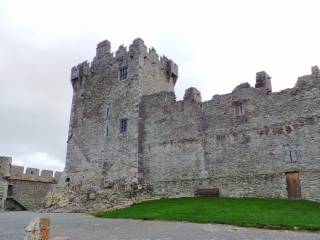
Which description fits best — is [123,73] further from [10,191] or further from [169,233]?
[169,233]

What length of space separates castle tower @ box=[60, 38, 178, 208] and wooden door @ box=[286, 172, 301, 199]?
1002 cm

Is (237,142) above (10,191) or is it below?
above

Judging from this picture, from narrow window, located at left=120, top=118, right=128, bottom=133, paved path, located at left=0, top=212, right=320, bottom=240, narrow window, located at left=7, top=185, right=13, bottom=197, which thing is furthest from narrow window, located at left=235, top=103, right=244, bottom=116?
narrow window, located at left=7, top=185, right=13, bottom=197

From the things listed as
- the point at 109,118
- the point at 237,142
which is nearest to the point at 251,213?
the point at 237,142

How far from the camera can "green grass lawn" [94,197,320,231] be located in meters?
12.4

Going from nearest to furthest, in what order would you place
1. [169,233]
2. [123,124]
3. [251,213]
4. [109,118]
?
[169,233] → [251,213] → [123,124] → [109,118]

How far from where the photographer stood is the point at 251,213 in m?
14.5

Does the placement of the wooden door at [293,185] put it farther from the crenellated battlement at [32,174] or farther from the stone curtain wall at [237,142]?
the crenellated battlement at [32,174]

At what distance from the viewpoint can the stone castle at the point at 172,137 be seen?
19766 mm

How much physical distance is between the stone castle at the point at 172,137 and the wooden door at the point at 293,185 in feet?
0.18

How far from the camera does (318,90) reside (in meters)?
19.6

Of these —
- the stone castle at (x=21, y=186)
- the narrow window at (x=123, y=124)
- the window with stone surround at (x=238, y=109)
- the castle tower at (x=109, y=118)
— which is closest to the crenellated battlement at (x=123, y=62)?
the castle tower at (x=109, y=118)

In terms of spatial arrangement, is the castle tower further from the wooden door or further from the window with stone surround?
the wooden door

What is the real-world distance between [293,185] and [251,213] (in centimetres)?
571
